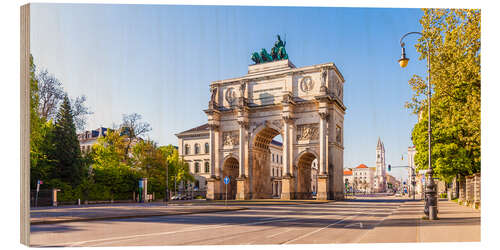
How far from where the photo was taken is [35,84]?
2050 centimetres

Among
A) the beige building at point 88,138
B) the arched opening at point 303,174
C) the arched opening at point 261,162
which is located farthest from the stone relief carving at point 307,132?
the beige building at point 88,138

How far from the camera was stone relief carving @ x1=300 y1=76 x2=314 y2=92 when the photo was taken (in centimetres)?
4816

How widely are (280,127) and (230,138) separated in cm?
731

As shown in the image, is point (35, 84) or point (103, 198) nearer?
point (35, 84)

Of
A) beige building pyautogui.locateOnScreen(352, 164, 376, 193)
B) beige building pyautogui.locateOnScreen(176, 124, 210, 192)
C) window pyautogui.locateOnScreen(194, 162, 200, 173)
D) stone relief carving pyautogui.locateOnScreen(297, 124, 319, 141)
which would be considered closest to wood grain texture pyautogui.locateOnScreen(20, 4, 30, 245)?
stone relief carving pyautogui.locateOnScreen(297, 124, 319, 141)

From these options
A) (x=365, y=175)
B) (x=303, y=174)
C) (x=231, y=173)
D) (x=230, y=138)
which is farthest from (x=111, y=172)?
(x=365, y=175)

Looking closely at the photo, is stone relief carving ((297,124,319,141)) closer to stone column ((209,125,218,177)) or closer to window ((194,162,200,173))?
stone column ((209,125,218,177))

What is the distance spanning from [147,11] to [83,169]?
112 ft

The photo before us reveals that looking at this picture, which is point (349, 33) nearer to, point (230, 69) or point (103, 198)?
point (230, 69)

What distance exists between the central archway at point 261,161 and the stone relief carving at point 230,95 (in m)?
4.95

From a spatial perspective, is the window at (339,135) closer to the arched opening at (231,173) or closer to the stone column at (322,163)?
the stone column at (322,163)

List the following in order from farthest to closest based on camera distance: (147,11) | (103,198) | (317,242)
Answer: (103,198)
(147,11)
(317,242)

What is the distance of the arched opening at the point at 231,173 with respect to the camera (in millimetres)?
54406

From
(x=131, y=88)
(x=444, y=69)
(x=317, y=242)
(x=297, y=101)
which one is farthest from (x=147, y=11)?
(x=297, y=101)
